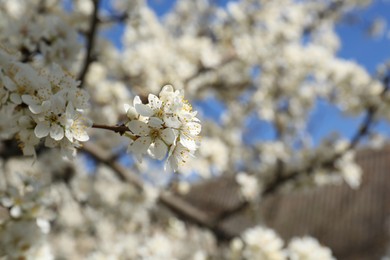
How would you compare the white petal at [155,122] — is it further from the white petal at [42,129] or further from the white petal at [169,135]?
the white petal at [42,129]

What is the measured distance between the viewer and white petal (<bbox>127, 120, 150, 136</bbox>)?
1.04 meters

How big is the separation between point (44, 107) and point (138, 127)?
21 cm

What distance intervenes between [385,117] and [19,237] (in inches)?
114

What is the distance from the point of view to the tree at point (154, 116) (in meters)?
1.09

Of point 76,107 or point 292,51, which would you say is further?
point 292,51

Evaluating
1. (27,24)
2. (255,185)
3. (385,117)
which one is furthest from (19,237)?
(385,117)

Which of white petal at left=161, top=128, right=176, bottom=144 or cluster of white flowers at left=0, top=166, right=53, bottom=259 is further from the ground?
cluster of white flowers at left=0, top=166, right=53, bottom=259

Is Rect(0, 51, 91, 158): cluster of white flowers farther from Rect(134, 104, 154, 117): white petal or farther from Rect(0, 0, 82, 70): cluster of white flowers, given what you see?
Rect(0, 0, 82, 70): cluster of white flowers

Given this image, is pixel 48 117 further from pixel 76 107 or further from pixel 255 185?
pixel 255 185

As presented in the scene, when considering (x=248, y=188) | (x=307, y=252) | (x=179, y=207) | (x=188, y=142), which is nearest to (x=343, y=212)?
(x=248, y=188)

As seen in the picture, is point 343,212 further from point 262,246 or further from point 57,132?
point 57,132

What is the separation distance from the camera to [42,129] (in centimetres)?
105

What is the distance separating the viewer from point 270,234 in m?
2.49

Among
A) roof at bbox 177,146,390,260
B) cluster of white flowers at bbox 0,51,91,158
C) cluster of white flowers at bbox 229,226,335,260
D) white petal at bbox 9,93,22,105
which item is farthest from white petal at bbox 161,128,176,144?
roof at bbox 177,146,390,260
